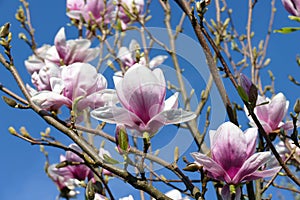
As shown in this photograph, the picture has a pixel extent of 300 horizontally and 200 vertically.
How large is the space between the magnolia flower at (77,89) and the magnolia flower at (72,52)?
0.43 meters

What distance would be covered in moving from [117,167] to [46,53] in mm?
739

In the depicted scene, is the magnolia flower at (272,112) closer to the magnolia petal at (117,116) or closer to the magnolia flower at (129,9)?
the magnolia petal at (117,116)

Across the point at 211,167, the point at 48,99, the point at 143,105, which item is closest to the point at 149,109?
the point at 143,105

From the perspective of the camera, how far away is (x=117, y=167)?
2.57 ft

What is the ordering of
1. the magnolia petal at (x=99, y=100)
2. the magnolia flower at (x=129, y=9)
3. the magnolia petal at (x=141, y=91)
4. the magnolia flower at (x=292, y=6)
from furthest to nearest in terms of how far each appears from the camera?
the magnolia flower at (x=129, y=9) < the magnolia flower at (x=292, y=6) < the magnolia petal at (x=99, y=100) < the magnolia petal at (x=141, y=91)

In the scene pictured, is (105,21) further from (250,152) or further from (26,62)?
(250,152)

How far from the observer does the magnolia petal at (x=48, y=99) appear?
36.1 inches

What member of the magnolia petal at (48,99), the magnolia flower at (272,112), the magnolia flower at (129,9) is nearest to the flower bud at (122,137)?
the magnolia petal at (48,99)

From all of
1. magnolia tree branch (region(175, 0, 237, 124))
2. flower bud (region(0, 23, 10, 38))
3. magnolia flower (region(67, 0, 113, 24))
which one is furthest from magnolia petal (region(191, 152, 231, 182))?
magnolia flower (region(67, 0, 113, 24))

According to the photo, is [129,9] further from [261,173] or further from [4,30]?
[261,173]

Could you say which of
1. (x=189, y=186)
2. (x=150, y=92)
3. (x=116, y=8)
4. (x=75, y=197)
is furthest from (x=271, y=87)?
(x=150, y=92)

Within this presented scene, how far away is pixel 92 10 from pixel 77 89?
3.53ft

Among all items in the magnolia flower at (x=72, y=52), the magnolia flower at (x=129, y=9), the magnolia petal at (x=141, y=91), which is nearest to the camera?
the magnolia petal at (x=141, y=91)

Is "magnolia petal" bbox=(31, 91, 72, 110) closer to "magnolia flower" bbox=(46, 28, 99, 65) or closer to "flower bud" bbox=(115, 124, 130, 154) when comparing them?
"flower bud" bbox=(115, 124, 130, 154)
